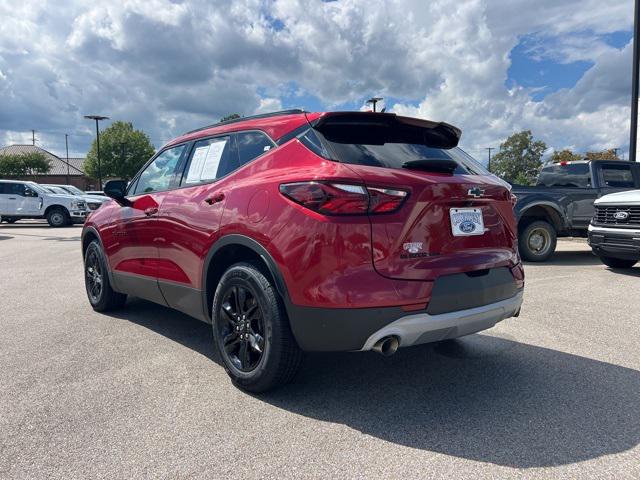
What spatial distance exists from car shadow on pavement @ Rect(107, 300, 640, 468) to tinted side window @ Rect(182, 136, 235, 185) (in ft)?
4.63

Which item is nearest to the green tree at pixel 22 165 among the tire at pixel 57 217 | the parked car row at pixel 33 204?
the parked car row at pixel 33 204

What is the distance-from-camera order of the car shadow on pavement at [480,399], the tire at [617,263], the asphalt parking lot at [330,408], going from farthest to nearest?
the tire at [617,263] → the car shadow on pavement at [480,399] → the asphalt parking lot at [330,408]

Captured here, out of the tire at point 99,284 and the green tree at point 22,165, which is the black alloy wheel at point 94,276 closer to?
the tire at point 99,284

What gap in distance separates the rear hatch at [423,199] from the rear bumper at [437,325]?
0.24m

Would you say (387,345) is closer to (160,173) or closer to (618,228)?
(160,173)

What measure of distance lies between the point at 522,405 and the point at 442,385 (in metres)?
0.51

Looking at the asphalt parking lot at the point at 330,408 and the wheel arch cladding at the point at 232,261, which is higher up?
the wheel arch cladding at the point at 232,261

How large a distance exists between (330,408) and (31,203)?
21889 mm

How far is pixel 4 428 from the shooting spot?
278 centimetres

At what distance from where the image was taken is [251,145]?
3457 millimetres

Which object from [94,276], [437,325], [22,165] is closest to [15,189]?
[94,276]

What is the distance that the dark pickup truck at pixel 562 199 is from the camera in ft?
30.1

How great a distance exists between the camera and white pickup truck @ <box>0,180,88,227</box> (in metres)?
21.0

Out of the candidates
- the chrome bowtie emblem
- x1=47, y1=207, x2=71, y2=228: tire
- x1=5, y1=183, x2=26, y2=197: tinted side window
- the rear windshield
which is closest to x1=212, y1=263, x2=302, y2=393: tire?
the rear windshield
